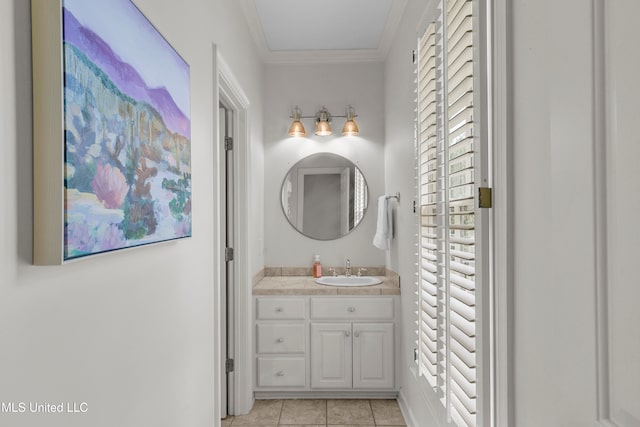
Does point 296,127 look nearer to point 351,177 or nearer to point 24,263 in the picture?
point 351,177

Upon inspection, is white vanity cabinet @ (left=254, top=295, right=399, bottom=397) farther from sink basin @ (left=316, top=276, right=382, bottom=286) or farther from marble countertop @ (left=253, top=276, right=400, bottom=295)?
sink basin @ (left=316, top=276, right=382, bottom=286)

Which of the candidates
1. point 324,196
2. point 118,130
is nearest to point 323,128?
point 324,196

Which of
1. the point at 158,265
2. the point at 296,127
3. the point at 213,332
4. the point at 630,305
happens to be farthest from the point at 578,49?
the point at 296,127

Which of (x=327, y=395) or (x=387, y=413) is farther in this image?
(x=327, y=395)

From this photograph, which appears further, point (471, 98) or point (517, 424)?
point (471, 98)

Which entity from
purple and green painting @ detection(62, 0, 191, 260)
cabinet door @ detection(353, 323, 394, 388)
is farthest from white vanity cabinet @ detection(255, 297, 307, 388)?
purple and green painting @ detection(62, 0, 191, 260)

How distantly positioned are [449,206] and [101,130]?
4.27 ft

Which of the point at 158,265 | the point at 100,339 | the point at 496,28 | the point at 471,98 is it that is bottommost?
the point at 100,339

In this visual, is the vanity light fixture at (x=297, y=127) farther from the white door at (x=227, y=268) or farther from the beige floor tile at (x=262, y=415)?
the beige floor tile at (x=262, y=415)

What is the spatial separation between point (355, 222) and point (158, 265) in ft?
8.29

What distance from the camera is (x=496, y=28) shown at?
4.09 feet

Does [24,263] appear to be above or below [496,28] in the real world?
below

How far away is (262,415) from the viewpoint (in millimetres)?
3006

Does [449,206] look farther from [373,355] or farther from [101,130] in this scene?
[373,355]
